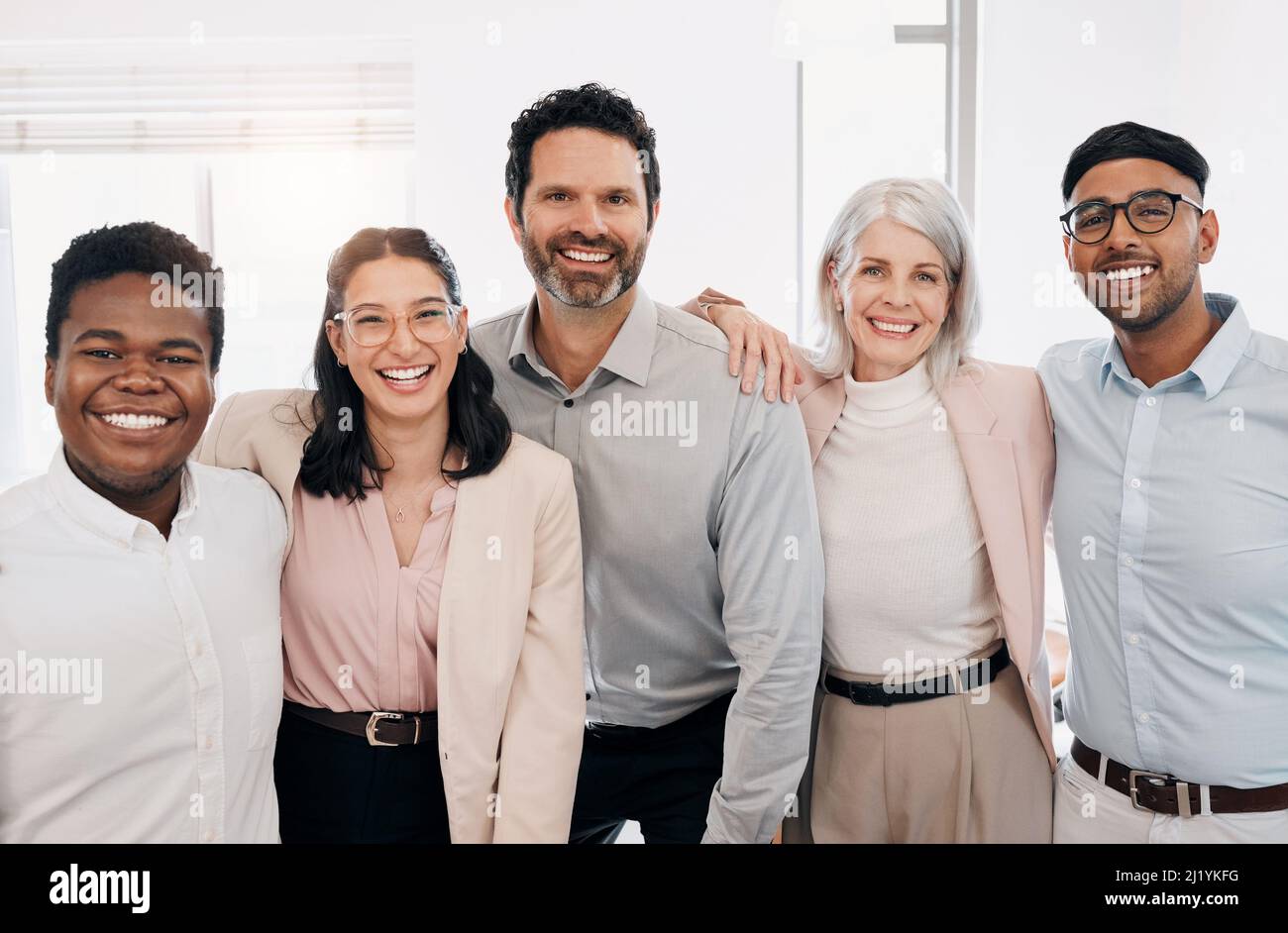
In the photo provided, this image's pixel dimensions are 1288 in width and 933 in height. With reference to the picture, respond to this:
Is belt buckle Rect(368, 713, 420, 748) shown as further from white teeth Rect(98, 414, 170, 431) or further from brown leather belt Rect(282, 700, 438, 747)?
white teeth Rect(98, 414, 170, 431)

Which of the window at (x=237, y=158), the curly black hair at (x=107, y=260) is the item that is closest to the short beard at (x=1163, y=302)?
the curly black hair at (x=107, y=260)

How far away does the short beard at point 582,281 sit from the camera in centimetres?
130

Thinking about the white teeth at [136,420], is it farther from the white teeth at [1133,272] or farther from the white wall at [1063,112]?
the white wall at [1063,112]

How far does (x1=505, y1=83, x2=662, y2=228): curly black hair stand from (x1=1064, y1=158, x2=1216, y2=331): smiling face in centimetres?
63

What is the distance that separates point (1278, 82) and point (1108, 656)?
64.9 inches

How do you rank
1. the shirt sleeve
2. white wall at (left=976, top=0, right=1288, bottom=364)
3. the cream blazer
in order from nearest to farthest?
the cream blazer
the shirt sleeve
white wall at (left=976, top=0, right=1288, bottom=364)

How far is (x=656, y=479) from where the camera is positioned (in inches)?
52.2

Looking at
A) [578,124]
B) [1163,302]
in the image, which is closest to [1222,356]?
[1163,302]

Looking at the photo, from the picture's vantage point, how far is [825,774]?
1.36 m

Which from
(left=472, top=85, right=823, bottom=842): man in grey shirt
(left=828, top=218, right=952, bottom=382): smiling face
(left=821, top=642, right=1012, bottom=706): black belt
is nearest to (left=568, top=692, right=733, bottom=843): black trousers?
(left=472, top=85, right=823, bottom=842): man in grey shirt

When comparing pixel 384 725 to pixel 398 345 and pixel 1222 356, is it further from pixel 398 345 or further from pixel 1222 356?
pixel 1222 356

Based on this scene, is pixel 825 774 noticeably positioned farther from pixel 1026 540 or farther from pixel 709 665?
pixel 1026 540

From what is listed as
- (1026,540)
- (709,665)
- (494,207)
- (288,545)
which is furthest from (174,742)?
(494,207)

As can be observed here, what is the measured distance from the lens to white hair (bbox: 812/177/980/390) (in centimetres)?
134
